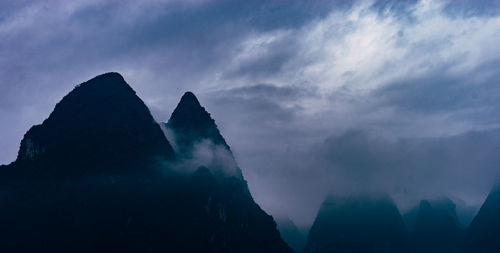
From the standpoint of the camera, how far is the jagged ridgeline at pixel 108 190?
407 feet

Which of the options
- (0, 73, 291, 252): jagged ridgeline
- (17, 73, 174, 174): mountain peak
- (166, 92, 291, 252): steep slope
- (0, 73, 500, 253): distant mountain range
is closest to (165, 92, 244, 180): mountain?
(166, 92, 291, 252): steep slope

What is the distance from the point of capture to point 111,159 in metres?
140

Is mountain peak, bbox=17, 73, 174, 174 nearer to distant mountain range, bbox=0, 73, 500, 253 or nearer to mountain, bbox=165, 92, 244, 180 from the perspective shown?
distant mountain range, bbox=0, 73, 500, 253

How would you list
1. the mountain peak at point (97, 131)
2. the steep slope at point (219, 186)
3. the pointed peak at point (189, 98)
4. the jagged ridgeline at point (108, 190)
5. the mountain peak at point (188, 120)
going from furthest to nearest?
the mountain peak at point (188, 120)
the pointed peak at point (189, 98)
the steep slope at point (219, 186)
the mountain peak at point (97, 131)
the jagged ridgeline at point (108, 190)

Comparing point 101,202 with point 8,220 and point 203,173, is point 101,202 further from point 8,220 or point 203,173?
point 203,173

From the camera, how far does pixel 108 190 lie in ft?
431

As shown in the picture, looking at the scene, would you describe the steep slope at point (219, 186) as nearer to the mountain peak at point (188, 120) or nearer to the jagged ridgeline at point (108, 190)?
the mountain peak at point (188, 120)

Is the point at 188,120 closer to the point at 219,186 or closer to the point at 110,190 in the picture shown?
the point at 219,186

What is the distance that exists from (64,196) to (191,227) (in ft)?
114

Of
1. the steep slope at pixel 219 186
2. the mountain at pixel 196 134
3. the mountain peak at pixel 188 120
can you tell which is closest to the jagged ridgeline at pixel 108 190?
the steep slope at pixel 219 186

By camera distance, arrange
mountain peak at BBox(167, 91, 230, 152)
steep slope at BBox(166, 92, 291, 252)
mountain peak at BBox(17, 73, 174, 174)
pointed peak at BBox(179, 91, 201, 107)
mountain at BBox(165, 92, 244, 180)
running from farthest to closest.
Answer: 1. mountain peak at BBox(167, 91, 230, 152)
2. pointed peak at BBox(179, 91, 201, 107)
3. mountain at BBox(165, 92, 244, 180)
4. steep slope at BBox(166, 92, 291, 252)
5. mountain peak at BBox(17, 73, 174, 174)

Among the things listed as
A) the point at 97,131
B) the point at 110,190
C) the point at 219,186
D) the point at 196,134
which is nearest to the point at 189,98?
the point at 196,134

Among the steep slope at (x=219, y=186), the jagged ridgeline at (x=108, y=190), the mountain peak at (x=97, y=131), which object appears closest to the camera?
the jagged ridgeline at (x=108, y=190)

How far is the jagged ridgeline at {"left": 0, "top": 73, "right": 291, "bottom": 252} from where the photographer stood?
12400cm
